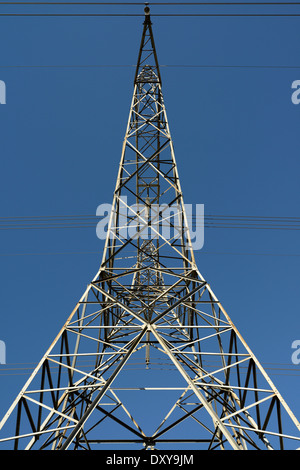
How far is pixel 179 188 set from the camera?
11.8 metres

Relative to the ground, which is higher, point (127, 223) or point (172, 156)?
point (172, 156)

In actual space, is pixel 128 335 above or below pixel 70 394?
above

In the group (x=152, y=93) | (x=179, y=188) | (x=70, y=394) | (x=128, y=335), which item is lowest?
(x=70, y=394)

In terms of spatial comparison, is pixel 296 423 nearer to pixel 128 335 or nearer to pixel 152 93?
pixel 128 335

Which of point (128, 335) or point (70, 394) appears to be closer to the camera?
point (70, 394)

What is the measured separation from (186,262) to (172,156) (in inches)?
179

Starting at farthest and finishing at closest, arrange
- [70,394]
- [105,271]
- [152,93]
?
[152,93]
[105,271]
[70,394]

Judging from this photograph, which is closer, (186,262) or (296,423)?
(296,423)

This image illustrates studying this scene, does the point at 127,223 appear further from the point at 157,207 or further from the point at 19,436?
the point at 19,436
